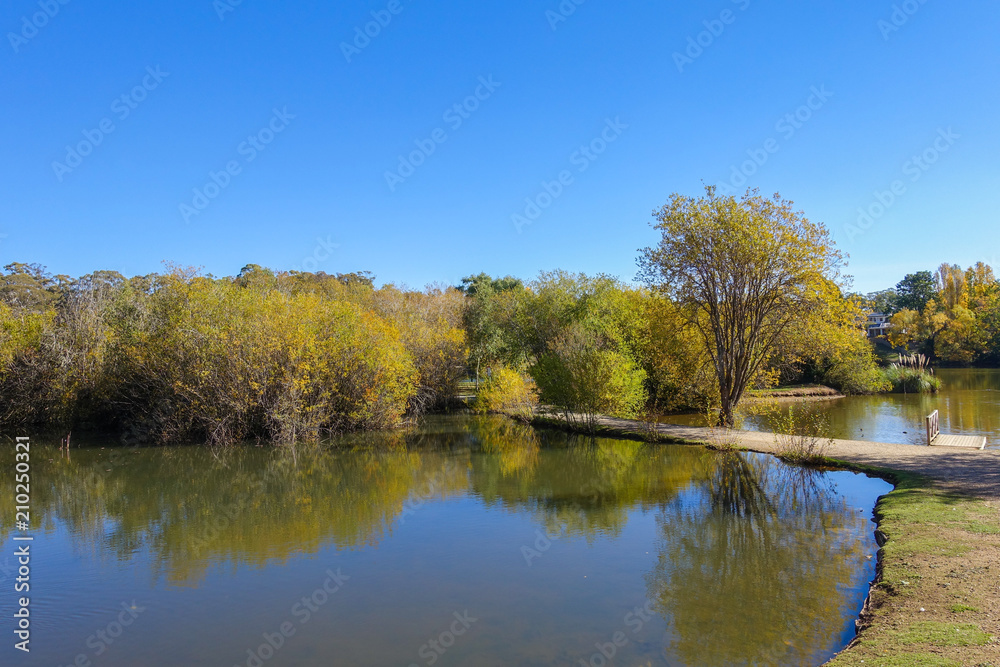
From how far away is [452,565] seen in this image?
10.2 m

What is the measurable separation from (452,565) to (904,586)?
648cm

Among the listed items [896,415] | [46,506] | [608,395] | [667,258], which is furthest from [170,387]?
[896,415]

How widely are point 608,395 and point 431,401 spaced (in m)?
13.8

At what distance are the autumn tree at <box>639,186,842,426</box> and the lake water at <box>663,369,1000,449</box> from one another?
12.0 feet

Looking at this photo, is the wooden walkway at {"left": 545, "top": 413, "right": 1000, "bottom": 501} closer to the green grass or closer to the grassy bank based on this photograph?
the grassy bank

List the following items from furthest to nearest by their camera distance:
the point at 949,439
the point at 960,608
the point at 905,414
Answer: the point at 905,414 < the point at 949,439 < the point at 960,608

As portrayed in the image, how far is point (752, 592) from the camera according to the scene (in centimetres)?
830

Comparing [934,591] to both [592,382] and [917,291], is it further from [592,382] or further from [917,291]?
[917,291]

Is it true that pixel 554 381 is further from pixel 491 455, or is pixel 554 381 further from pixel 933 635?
pixel 933 635

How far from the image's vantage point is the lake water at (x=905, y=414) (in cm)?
2120

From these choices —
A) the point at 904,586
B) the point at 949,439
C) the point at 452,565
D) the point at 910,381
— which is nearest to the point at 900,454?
the point at 949,439

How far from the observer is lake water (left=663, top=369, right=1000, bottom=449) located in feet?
69.6

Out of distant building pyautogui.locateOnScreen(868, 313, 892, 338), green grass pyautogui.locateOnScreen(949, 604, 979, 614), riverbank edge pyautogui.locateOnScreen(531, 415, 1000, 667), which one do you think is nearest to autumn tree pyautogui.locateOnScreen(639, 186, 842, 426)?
riverbank edge pyautogui.locateOnScreen(531, 415, 1000, 667)

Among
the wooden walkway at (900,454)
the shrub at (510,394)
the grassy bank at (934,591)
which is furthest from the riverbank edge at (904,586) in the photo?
the shrub at (510,394)
